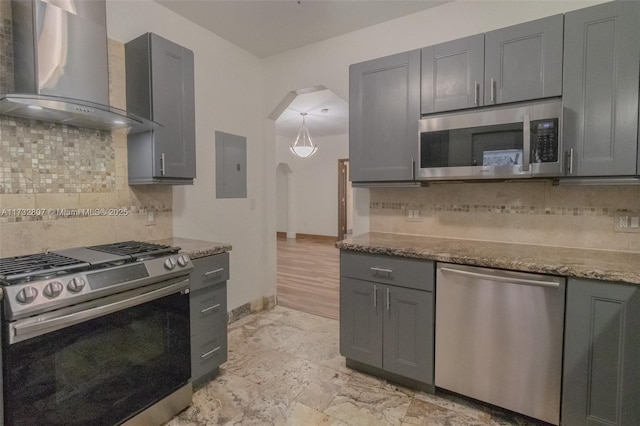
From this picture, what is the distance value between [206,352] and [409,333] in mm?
1405

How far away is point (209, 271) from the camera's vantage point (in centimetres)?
214

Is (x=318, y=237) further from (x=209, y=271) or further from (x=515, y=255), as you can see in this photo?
(x=515, y=255)

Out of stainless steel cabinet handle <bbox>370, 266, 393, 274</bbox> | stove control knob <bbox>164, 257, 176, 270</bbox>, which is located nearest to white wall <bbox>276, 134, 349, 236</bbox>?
stainless steel cabinet handle <bbox>370, 266, 393, 274</bbox>

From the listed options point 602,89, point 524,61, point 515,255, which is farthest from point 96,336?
point 602,89

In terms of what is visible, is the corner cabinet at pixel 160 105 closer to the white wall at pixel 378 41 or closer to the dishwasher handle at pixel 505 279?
the white wall at pixel 378 41

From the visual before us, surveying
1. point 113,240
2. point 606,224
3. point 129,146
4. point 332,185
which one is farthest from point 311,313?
point 332,185

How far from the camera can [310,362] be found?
251 centimetres

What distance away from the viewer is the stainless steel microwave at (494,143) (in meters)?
1.82

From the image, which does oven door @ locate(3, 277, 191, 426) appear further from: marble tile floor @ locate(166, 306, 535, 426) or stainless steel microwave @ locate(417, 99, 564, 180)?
stainless steel microwave @ locate(417, 99, 564, 180)

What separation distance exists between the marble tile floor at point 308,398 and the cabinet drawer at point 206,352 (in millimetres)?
139

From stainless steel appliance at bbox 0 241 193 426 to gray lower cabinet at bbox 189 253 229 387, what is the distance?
131mm

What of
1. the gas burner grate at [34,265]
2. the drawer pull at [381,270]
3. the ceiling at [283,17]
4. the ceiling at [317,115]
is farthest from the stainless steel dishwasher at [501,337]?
the ceiling at [317,115]

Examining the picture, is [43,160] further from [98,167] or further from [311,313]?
[311,313]

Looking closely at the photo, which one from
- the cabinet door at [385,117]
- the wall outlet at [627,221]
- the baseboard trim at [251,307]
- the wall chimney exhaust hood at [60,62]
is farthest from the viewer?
the baseboard trim at [251,307]
